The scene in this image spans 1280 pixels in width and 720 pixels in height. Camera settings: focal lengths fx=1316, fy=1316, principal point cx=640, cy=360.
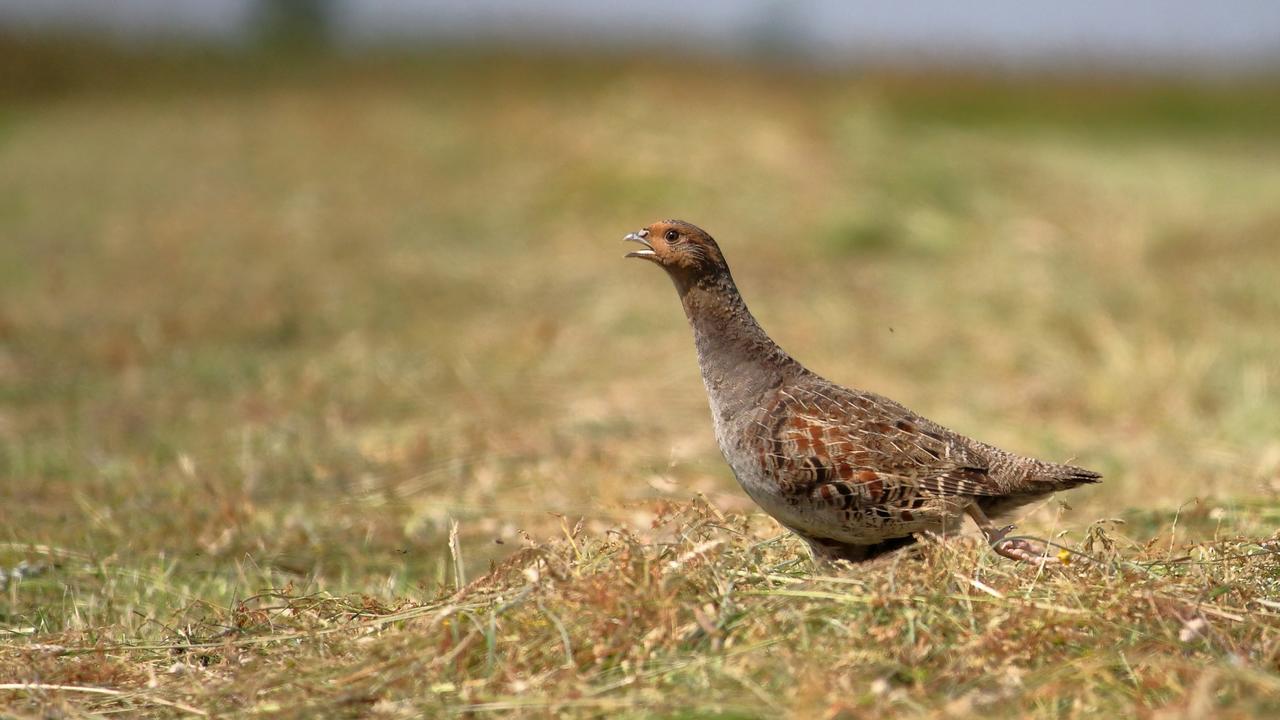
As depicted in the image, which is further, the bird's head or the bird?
the bird's head

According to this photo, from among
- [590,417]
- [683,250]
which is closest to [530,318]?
[590,417]

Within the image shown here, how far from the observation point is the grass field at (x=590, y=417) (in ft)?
10.6

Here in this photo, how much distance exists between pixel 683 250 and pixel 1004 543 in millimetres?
1419

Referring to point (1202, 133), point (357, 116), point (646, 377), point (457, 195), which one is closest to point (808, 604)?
point (646, 377)

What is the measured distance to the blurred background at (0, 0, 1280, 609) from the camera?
5535 millimetres

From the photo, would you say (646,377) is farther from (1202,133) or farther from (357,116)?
(1202,133)

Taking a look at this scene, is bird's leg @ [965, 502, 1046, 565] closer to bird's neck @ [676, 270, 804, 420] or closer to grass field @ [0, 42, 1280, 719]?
grass field @ [0, 42, 1280, 719]

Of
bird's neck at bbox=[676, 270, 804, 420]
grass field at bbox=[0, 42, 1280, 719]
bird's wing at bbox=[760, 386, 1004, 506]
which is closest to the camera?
grass field at bbox=[0, 42, 1280, 719]

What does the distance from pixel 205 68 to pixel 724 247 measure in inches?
851

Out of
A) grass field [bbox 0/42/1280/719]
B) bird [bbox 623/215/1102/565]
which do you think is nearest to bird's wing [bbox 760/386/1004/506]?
bird [bbox 623/215/1102/565]

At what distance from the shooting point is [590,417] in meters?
7.23

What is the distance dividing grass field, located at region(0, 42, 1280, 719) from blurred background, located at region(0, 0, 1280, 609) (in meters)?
0.04

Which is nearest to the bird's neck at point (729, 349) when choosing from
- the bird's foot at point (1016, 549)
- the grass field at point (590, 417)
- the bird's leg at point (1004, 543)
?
the grass field at point (590, 417)

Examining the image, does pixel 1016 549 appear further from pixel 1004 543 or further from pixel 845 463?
pixel 845 463
